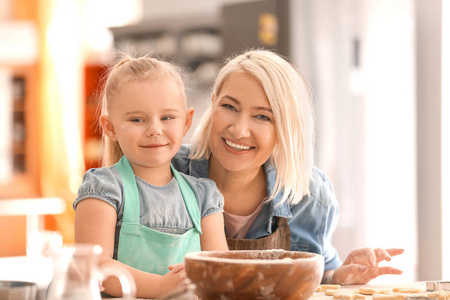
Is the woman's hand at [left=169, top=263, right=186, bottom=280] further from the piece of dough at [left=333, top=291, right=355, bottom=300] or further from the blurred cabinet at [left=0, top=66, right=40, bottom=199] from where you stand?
the blurred cabinet at [left=0, top=66, right=40, bottom=199]

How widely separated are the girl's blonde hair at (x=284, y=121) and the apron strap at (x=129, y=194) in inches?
15.4

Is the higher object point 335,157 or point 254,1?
point 254,1

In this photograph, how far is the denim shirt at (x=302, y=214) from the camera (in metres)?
1.71

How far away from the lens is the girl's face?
134 centimetres

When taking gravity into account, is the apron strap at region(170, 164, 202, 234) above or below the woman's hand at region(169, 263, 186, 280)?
above

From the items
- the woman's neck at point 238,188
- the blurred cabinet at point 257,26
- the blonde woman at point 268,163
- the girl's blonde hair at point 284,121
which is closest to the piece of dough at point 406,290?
the blonde woman at point 268,163

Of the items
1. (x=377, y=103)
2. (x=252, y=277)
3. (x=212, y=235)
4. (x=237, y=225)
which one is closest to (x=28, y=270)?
(x=377, y=103)

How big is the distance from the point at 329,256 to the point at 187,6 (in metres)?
4.59

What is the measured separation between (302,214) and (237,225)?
0.65 feet

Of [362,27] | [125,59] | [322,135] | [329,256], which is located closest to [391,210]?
[322,135]

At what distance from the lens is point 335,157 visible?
3.36 metres

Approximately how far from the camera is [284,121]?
1.61m

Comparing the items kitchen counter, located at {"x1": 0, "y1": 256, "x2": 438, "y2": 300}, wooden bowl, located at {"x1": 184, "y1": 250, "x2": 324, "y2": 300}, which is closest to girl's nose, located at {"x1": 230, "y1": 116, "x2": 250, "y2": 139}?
wooden bowl, located at {"x1": 184, "y1": 250, "x2": 324, "y2": 300}
